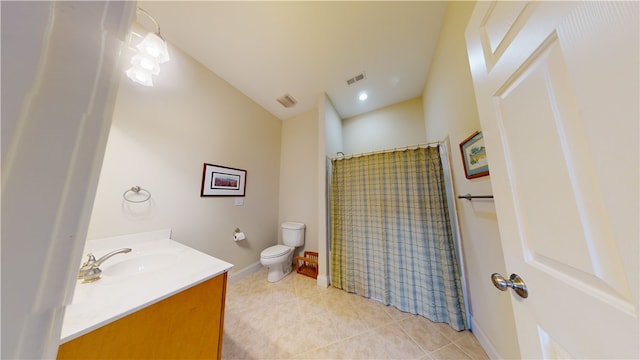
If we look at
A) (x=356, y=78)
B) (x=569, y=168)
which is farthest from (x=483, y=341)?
(x=356, y=78)

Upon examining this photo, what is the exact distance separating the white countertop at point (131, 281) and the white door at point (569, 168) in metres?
1.04

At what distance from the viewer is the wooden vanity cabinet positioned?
0.56 metres

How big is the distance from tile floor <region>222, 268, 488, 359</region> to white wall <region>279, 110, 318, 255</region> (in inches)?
30.8

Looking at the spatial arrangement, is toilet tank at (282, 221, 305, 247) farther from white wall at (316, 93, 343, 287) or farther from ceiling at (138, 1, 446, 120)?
ceiling at (138, 1, 446, 120)

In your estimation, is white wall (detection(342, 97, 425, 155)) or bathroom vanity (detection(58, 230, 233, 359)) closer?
bathroom vanity (detection(58, 230, 233, 359))

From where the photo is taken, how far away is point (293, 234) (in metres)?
2.25

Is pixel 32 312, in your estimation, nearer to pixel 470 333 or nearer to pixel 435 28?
pixel 470 333

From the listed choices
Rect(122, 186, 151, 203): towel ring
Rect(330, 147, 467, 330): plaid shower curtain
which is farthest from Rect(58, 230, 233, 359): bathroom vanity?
Rect(330, 147, 467, 330): plaid shower curtain

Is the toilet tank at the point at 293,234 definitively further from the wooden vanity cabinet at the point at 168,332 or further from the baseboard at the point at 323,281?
the wooden vanity cabinet at the point at 168,332

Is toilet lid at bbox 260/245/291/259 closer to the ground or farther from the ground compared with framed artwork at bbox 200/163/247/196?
closer to the ground

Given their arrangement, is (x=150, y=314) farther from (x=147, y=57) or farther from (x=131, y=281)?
(x=147, y=57)

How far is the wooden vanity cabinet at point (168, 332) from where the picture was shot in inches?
22.1

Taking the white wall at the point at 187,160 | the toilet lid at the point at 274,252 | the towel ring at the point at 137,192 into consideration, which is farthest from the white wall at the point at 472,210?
the towel ring at the point at 137,192

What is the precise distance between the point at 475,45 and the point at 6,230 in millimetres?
1205
